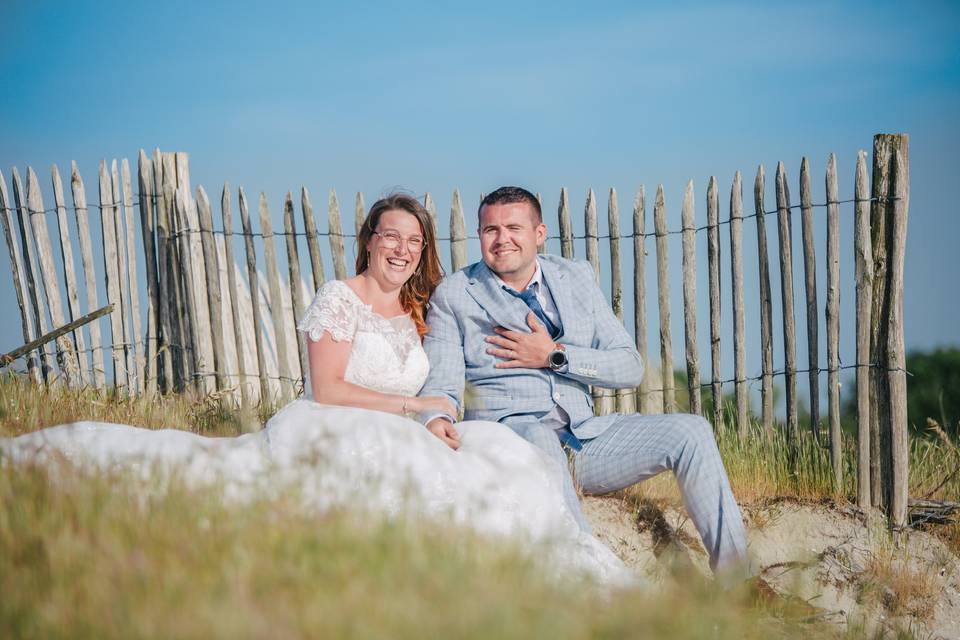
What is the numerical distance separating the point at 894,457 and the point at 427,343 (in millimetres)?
3000

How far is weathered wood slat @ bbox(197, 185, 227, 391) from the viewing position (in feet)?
21.9

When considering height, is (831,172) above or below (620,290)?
above

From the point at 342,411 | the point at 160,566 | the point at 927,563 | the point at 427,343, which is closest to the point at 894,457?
the point at 927,563

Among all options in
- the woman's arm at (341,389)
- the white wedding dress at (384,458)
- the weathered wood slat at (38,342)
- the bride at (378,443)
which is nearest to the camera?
the bride at (378,443)

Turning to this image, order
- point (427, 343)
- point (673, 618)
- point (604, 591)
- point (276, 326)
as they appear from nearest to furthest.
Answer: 1. point (673, 618)
2. point (604, 591)
3. point (427, 343)
4. point (276, 326)

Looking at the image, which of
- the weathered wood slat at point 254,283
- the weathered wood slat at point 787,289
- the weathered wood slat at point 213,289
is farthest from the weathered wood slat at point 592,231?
the weathered wood slat at point 213,289

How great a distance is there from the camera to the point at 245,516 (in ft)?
7.98

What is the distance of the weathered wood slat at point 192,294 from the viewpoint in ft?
22.4

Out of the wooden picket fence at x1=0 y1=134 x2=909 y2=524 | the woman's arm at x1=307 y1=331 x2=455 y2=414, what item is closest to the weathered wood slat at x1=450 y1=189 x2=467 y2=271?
the wooden picket fence at x1=0 y1=134 x2=909 y2=524

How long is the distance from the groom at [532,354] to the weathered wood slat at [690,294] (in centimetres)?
132

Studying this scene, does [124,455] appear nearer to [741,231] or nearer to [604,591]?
[604,591]

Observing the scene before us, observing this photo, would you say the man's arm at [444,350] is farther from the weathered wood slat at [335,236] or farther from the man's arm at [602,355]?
the weathered wood slat at [335,236]

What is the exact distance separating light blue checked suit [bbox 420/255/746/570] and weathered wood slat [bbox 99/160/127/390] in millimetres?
3899

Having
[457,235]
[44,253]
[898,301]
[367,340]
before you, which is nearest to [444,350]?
[367,340]
